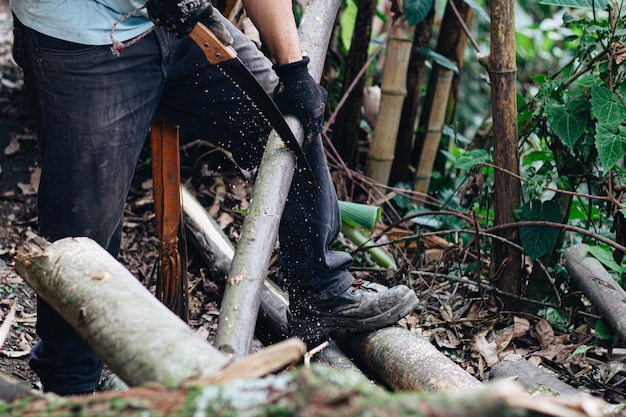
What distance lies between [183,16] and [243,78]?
29 centimetres

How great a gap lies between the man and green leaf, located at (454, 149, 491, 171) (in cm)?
65

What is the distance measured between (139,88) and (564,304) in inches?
74.8

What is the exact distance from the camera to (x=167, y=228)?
2672 mm

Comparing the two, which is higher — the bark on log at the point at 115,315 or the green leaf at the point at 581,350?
the bark on log at the point at 115,315

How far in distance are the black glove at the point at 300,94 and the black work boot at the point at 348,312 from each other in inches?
27.7

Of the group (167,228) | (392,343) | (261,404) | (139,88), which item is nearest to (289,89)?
(139,88)

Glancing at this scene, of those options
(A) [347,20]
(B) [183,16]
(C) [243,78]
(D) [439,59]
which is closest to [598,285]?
(C) [243,78]

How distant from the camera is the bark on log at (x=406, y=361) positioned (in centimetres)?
218

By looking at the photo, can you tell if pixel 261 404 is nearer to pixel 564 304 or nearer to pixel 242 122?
pixel 242 122

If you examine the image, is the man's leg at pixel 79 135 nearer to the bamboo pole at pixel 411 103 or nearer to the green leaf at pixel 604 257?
the green leaf at pixel 604 257

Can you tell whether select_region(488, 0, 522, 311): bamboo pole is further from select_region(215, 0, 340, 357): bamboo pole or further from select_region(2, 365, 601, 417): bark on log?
select_region(2, 365, 601, 417): bark on log

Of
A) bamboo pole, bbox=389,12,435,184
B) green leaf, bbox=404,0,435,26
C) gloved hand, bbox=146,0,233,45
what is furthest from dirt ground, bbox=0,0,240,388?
green leaf, bbox=404,0,435,26

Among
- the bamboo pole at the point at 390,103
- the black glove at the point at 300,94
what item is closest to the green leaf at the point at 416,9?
the bamboo pole at the point at 390,103

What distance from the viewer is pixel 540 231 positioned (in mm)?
2742
